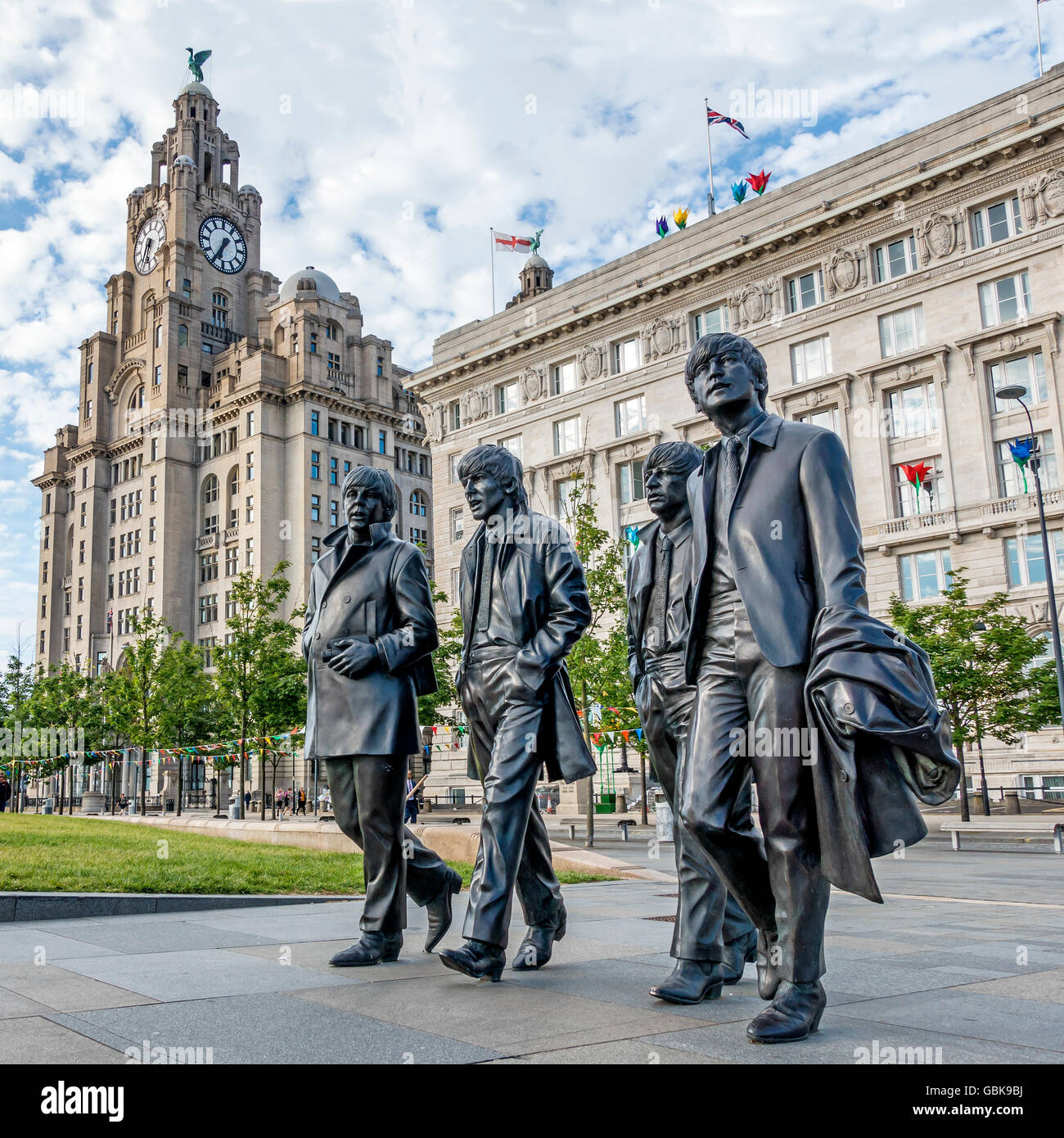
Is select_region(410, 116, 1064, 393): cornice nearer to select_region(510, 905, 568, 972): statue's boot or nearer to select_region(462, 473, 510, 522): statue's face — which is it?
select_region(462, 473, 510, 522): statue's face

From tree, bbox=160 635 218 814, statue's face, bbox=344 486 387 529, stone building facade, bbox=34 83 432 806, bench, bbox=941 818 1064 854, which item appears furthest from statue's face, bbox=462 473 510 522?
stone building facade, bbox=34 83 432 806

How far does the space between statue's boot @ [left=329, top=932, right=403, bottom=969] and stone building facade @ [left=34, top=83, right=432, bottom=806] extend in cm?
7108

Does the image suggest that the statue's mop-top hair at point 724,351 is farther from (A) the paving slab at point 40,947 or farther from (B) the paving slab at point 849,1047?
(A) the paving slab at point 40,947

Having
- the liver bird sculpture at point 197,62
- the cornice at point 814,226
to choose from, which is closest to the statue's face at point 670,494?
the cornice at point 814,226

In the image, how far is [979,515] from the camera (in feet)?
123

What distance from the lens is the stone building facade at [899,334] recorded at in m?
37.0

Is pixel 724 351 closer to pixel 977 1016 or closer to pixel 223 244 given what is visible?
pixel 977 1016

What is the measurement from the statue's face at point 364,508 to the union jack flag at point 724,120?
4691 cm

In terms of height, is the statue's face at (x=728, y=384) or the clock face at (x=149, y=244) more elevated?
the clock face at (x=149, y=244)

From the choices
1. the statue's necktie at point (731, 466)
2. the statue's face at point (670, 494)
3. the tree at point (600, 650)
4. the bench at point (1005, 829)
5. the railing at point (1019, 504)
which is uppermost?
the railing at point (1019, 504)

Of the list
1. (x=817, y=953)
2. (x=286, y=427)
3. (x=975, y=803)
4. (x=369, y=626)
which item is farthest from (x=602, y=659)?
(x=286, y=427)

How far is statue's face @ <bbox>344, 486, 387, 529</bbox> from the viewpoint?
6.25 meters

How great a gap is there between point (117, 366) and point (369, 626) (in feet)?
302
